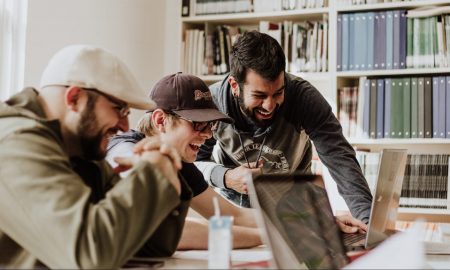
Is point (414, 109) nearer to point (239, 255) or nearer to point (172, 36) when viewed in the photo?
point (172, 36)

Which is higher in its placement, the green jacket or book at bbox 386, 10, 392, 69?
book at bbox 386, 10, 392, 69

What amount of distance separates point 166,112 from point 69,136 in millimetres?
672

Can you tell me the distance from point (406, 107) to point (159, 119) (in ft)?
6.14

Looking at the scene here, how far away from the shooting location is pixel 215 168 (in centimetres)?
221

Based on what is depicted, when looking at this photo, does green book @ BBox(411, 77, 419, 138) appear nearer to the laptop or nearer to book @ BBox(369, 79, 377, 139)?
book @ BBox(369, 79, 377, 139)

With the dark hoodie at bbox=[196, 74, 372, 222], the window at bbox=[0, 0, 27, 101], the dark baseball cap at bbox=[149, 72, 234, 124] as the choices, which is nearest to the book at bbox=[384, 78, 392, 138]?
the dark hoodie at bbox=[196, 74, 372, 222]

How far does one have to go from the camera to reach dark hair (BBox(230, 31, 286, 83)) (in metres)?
2.05

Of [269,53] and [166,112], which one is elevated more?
[269,53]

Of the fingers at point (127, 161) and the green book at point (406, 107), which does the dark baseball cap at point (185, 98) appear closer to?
the fingers at point (127, 161)

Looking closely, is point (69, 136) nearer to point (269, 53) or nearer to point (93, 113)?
point (93, 113)

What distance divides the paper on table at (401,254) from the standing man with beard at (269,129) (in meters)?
0.96

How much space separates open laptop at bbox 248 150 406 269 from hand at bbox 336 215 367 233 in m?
0.40

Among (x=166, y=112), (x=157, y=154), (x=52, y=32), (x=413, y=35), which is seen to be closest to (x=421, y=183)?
(x=413, y=35)

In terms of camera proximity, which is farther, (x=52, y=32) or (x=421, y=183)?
(x=421, y=183)
